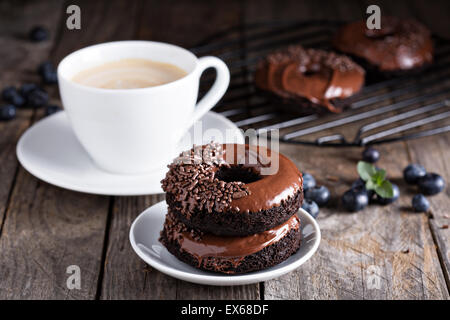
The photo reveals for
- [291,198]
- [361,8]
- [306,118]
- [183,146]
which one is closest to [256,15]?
[361,8]

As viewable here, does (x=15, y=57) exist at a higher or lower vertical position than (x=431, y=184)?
lower

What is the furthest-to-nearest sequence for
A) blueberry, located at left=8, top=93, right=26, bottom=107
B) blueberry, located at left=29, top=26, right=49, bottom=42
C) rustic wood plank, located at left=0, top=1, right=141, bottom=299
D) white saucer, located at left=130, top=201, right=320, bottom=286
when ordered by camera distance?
blueberry, located at left=29, top=26, right=49, bottom=42 < blueberry, located at left=8, top=93, right=26, bottom=107 < rustic wood plank, located at left=0, top=1, right=141, bottom=299 < white saucer, located at left=130, top=201, right=320, bottom=286

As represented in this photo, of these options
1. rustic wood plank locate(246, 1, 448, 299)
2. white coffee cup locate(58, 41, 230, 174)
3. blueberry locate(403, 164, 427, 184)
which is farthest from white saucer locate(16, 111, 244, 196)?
blueberry locate(403, 164, 427, 184)

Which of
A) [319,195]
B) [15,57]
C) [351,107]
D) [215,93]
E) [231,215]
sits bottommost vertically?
[15,57]

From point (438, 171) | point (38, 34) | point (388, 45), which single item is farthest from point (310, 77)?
point (38, 34)

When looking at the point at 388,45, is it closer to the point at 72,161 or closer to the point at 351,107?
the point at 351,107

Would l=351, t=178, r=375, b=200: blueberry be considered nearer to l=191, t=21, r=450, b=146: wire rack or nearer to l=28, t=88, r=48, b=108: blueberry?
l=191, t=21, r=450, b=146: wire rack

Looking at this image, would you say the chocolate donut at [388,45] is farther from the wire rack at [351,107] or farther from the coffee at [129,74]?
the coffee at [129,74]
